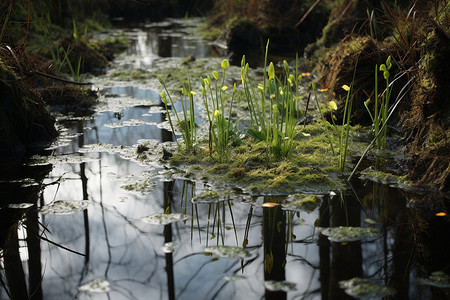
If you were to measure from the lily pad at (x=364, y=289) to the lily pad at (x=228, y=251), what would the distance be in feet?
1.36

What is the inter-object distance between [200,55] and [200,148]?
4.60 meters

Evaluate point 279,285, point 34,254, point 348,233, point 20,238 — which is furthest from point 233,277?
point 20,238

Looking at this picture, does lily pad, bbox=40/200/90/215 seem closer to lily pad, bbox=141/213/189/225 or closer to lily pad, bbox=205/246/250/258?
lily pad, bbox=141/213/189/225

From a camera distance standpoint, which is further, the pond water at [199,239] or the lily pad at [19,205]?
the lily pad at [19,205]

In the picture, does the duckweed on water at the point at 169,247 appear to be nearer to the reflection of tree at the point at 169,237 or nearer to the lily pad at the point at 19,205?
the reflection of tree at the point at 169,237

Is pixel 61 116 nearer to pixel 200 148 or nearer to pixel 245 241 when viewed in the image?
pixel 200 148

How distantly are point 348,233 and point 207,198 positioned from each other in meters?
0.76

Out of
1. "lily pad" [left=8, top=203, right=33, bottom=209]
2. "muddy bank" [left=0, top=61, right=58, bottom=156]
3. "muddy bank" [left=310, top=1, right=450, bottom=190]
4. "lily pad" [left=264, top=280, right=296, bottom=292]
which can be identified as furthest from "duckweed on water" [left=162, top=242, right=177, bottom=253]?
"muddy bank" [left=0, top=61, right=58, bottom=156]

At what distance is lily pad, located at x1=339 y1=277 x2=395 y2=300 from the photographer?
1780mm

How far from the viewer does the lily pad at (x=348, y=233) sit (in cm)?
221

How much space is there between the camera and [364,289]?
5.94ft

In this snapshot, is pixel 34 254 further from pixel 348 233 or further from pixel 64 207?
pixel 348 233

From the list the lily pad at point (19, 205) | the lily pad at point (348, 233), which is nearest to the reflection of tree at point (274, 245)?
the lily pad at point (348, 233)

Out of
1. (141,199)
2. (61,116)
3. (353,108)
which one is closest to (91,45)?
(61,116)
